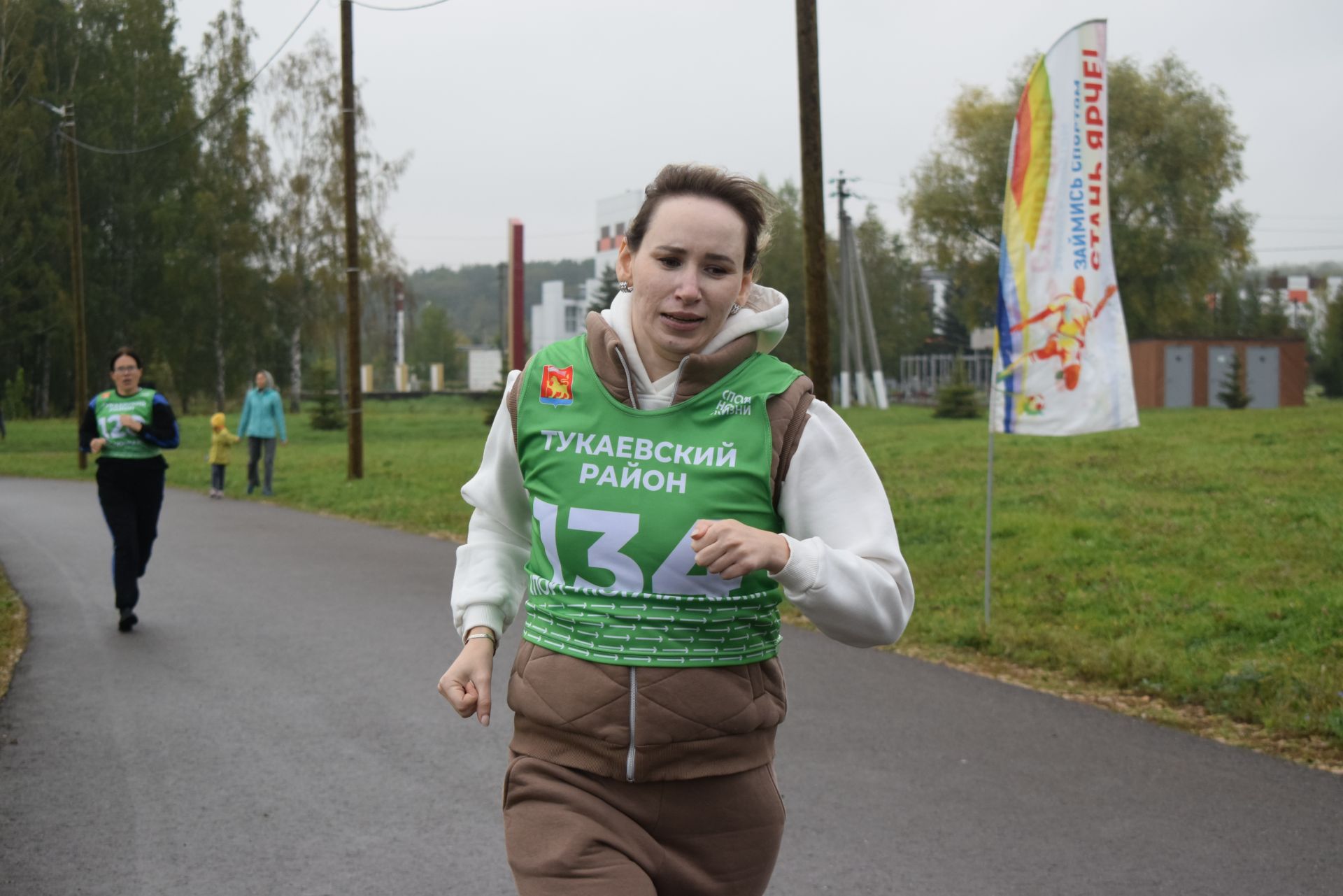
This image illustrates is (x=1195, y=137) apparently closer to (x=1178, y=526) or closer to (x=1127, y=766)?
(x=1178, y=526)

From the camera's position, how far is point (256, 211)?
185 ft

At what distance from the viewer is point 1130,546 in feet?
38.8

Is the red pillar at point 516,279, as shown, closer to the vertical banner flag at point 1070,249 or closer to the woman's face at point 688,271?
the vertical banner flag at point 1070,249

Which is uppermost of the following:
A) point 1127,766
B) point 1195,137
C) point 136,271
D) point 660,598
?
point 1195,137

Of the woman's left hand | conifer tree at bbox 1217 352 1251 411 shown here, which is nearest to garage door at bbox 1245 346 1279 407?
conifer tree at bbox 1217 352 1251 411

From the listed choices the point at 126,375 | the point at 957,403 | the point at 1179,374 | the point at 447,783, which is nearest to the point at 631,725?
the point at 447,783

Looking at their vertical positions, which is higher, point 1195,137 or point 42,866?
point 1195,137

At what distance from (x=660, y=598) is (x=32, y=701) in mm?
5967

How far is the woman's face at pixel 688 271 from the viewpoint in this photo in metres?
2.30

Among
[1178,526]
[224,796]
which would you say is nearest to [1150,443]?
[1178,526]

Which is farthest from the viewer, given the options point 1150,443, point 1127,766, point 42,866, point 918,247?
point 918,247

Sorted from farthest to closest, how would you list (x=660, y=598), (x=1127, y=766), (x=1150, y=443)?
(x=1150, y=443) < (x=1127, y=766) < (x=660, y=598)

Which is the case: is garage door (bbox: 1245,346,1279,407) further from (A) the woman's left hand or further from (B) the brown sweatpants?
(A) the woman's left hand

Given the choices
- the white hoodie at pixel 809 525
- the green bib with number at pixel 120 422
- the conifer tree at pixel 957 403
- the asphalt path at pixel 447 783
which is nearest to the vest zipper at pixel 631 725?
the white hoodie at pixel 809 525
